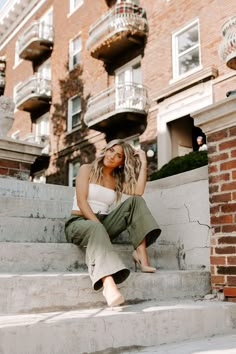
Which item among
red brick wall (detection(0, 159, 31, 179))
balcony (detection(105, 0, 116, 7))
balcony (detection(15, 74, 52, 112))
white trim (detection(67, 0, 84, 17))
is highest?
white trim (detection(67, 0, 84, 17))

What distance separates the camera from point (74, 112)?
15.5 m

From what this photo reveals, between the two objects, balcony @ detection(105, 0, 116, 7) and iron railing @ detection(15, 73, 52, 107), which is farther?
iron railing @ detection(15, 73, 52, 107)

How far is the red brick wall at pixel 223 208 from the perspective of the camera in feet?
9.09

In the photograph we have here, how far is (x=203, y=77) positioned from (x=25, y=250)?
8.19 m

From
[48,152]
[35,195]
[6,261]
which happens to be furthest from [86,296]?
[48,152]

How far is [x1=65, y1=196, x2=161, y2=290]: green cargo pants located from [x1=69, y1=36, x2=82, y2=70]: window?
529 inches

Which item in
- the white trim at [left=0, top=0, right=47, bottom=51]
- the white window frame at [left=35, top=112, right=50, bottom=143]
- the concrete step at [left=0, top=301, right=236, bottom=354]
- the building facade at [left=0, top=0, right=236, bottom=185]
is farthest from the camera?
the white trim at [left=0, top=0, right=47, bottom=51]

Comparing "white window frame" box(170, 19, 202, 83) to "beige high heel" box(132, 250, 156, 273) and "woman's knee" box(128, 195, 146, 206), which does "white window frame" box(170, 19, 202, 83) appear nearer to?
"woman's knee" box(128, 195, 146, 206)

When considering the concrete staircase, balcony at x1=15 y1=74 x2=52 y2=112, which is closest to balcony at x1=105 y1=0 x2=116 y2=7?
balcony at x1=15 y1=74 x2=52 y2=112

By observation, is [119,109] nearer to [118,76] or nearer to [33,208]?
[118,76]

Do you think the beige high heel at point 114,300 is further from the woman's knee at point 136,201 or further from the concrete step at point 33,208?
the concrete step at point 33,208

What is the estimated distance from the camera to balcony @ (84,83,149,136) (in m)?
11.6

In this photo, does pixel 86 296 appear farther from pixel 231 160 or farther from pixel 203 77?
pixel 203 77

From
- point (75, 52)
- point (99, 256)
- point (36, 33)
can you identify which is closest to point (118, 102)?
point (75, 52)
